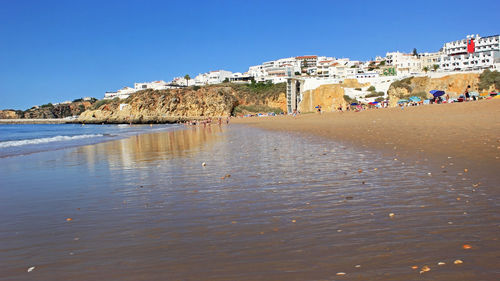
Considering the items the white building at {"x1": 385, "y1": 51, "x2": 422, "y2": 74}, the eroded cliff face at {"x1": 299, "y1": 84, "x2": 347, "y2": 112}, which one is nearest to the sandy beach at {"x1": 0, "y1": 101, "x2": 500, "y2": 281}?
the eroded cliff face at {"x1": 299, "y1": 84, "x2": 347, "y2": 112}

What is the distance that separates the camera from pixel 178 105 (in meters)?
87.7

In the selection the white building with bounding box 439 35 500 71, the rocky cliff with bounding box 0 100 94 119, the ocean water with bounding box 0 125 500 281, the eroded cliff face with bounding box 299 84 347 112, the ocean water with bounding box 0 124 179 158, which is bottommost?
the ocean water with bounding box 0 125 500 281

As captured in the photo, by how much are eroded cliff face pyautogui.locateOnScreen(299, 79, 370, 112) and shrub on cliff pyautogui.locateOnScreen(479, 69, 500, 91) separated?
19.1 m

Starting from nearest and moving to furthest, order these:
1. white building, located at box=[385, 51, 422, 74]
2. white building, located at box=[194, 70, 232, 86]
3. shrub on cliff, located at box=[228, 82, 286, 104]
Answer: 1. shrub on cliff, located at box=[228, 82, 286, 104]
2. white building, located at box=[385, 51, 422, 74]
3. white building, located at box=[194, 70, 232, 86]

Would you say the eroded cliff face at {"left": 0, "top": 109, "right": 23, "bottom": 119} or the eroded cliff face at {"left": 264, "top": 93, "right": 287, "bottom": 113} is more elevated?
the eroded cliff face at {"left": 0, "top": 109, "right": 23, "bottom": 119}

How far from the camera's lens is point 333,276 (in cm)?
298

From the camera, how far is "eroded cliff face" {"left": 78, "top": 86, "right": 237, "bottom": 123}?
8444cm

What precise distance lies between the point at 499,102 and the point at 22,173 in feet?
87.8

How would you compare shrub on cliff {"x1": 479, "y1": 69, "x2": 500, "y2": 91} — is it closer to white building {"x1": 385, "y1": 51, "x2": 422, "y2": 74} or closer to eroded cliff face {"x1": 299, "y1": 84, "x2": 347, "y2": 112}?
eroded cliff face {"x1": 299, "y1": 84, "x2": 347, "y2": 112}

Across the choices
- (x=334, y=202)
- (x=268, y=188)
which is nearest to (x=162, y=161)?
(x=268, y=188)

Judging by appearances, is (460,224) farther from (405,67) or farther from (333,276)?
(405,67)

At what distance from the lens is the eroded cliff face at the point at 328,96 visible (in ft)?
202

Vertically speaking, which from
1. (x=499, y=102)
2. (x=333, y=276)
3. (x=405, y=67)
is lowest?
(x=333, y=276)

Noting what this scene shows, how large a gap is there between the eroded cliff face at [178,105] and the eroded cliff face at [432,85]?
39.9 m
